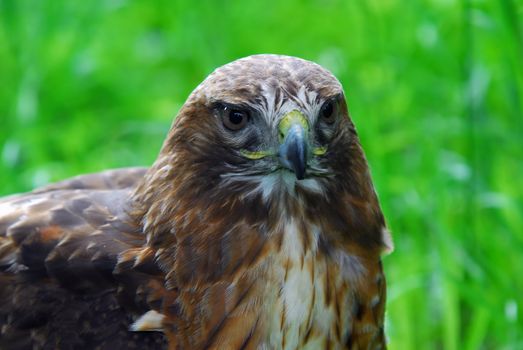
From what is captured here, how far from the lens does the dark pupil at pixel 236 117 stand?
129 inches

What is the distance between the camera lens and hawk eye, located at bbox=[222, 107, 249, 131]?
10.7 ft

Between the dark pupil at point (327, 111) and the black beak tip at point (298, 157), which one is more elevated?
the dark pupil at point (327, 111)

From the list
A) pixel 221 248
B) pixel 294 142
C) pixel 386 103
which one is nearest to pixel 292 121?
pixel 294 142

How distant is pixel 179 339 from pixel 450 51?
231 cm

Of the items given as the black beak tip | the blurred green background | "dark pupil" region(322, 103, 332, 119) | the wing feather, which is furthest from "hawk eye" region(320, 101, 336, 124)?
the blurred green background

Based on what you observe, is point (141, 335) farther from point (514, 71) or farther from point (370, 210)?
point (514, 71)

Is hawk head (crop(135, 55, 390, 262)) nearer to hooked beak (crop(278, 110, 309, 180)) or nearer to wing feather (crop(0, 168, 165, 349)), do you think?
hooked beak (crop(278, 110, 309, 180))

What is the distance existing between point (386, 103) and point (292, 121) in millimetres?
2272

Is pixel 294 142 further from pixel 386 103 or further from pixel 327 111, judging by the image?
pixel 386 103

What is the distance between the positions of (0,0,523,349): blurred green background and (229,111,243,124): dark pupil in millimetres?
1297

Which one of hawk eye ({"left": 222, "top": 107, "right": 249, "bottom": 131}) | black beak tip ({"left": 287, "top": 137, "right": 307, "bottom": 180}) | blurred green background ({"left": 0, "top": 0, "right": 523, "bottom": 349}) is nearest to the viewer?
black beak tip ({"left": 287, "top": 137, "right": 307, "bottom": 180})

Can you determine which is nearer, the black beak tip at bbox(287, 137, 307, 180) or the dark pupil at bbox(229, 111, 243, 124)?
the black beak tip at bbox(287, 137, 307, 180)

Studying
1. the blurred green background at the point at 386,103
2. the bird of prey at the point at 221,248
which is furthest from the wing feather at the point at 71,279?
the blurred green background at the point at 386,103

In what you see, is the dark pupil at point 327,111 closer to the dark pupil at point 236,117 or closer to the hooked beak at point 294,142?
the hooked beak at point 294,142
